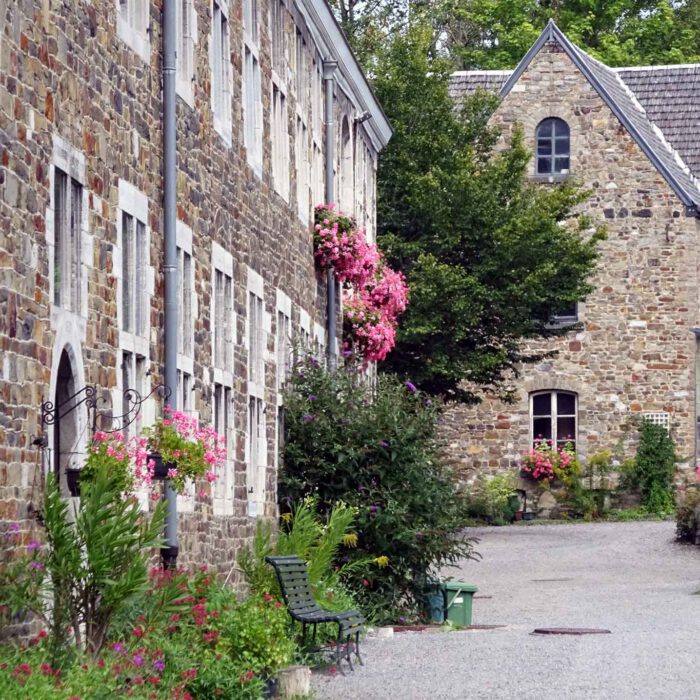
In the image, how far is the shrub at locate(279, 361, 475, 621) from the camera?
1969 centimetres

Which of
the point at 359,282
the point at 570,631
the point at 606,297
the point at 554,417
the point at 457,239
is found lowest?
→ the point at 570,631

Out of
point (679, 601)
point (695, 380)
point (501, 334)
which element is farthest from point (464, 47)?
point (679, 601)

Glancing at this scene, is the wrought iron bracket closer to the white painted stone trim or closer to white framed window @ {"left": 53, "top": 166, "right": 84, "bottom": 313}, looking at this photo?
the white painted stone trim

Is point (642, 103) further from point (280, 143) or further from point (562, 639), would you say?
point (562, 639)

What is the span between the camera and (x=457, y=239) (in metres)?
33.1

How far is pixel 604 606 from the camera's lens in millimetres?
21391

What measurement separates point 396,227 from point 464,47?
53.1 ft

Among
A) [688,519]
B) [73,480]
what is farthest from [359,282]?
[73,480]

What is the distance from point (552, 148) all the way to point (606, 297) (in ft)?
11.4

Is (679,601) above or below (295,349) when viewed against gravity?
below

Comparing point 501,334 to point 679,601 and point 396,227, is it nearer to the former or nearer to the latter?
point 396,227

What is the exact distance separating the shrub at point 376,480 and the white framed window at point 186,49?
18.7 ft

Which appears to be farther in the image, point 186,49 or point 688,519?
point 688,519

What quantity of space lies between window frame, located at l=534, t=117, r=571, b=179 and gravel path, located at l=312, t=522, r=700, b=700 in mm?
11010
